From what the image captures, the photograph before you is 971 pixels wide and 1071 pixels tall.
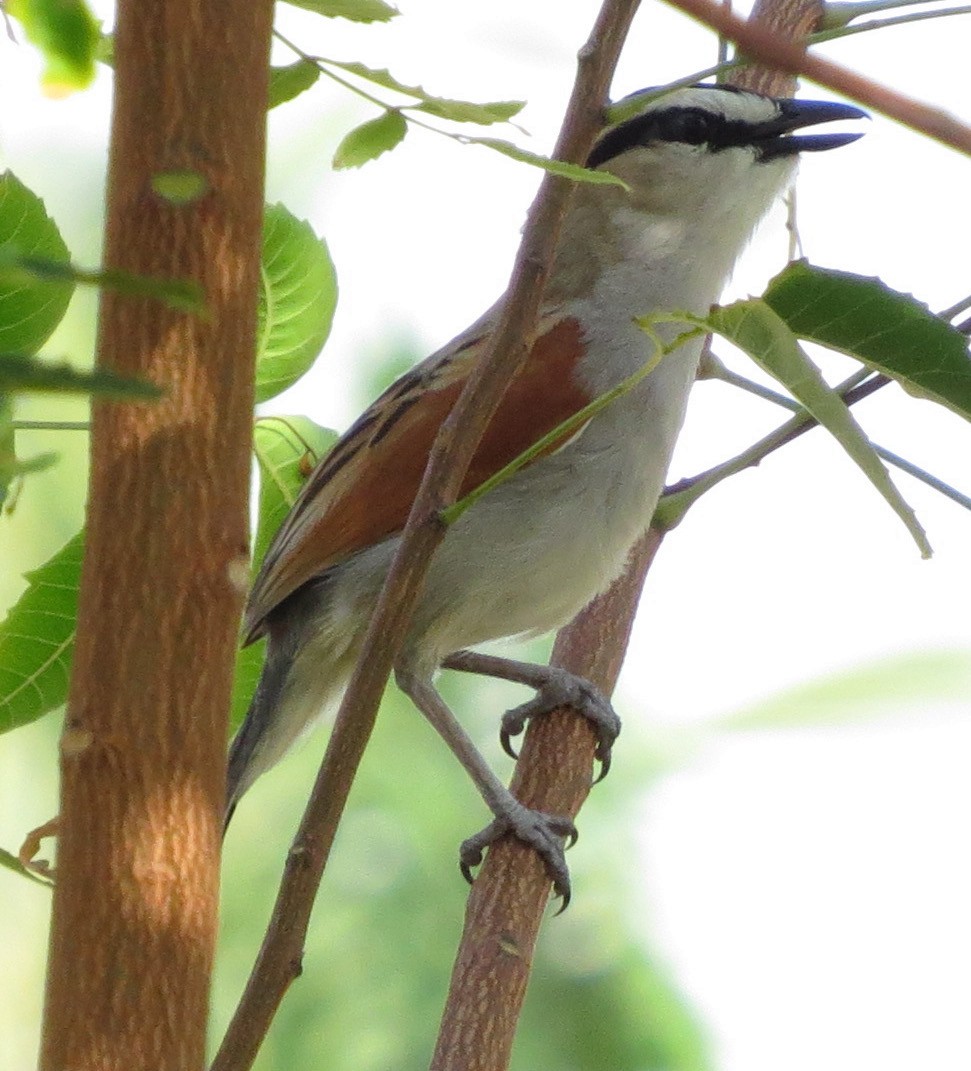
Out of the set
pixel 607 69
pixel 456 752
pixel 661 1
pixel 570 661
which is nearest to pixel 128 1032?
pixel 661 1

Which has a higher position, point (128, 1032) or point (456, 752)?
point (456, 752)

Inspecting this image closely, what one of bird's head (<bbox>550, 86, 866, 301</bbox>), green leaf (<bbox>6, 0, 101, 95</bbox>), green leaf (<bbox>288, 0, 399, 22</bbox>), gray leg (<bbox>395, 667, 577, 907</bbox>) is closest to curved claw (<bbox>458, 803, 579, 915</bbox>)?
gray leg (<bbox>395, 667, 577, 907</bbox>)

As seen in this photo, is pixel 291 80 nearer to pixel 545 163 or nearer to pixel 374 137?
pixel 374 137

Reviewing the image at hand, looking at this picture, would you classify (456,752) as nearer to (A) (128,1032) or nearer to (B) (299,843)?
(B) (299,843)

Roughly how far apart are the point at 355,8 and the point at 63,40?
0.59 meters

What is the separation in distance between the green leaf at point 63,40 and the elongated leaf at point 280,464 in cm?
108

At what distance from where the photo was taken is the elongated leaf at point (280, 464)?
1904 mm

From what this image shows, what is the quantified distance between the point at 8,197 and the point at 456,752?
5.43ft

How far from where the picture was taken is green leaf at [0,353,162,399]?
1.76ft

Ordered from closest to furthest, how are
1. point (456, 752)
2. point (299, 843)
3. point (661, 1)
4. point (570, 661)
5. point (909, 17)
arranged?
point (661, 1), point (299, 843), point (909, 17), point (570, 661), point (456, 752)

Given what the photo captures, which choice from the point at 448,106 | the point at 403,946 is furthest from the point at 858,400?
the point at 403,946

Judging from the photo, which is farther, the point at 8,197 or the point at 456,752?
the point at 456,752

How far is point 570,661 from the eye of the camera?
2.66 metres

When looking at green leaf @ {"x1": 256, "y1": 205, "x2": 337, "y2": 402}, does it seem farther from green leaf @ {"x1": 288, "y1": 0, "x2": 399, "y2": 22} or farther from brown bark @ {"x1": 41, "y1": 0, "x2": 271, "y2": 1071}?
brown bark @ {"x1": 41, "y1": 0, "x2": 271, "y2": 1071}
